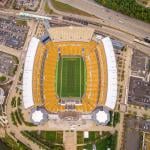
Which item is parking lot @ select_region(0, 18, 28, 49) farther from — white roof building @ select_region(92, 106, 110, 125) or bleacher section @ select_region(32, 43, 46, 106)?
white roof building @ select_region(92, 106, 110, 125)

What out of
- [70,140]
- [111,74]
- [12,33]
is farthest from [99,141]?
[12,33]

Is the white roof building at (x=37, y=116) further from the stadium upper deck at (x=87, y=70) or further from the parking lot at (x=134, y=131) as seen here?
the parking lot at (x=134, y=131)

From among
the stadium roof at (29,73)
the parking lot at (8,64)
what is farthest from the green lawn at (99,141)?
the parking lot at (8,64)

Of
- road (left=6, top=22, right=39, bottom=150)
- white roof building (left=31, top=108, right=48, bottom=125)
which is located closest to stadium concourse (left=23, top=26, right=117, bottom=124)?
white roof building (left=31, top=108, right=48, bottom=125)

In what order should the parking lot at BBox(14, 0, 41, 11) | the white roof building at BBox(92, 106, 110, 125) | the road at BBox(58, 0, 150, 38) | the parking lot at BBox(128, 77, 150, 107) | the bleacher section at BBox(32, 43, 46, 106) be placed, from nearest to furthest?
the white roof building at BBox(92, 106, 110, 125) → the bleacher section at BBox(32, 43, 46, 106) → the parking lot at BBox(128, 77, 150, 107) → the road at BBox(58, 0, 150, 38) → the parking lot at BBox(14, 0, 41, 11)

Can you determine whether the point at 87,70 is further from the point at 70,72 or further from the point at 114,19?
the point at 114,19

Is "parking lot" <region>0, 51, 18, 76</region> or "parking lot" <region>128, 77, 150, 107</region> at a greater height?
"parking lot" <region>0, 51, 18, 76</region>
